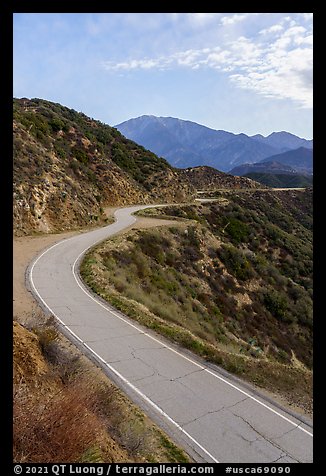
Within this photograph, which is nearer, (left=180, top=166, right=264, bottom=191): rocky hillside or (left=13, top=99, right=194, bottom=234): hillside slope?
(left=13, top=99, right=194, bottom=234): hillside slope

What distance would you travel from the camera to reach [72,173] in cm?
4031

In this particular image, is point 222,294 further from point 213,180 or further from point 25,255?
point 213,180

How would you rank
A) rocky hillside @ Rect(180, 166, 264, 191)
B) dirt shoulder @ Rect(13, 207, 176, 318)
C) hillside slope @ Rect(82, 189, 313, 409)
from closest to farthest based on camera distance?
hillside slope @ Rect(82, 189, 313, 409)
dirt shoulder @ Rect(13, 207, 176, 318)
rocky hillside @ Rect(180, 166, 264, 191)

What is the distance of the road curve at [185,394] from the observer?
6871 mm

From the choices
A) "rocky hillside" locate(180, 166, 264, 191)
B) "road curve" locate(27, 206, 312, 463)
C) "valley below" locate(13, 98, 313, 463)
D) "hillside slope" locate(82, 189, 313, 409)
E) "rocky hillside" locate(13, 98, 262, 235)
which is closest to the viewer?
"valley below" locate(13, 98, 313, 463)

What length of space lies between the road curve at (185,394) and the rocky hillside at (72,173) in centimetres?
1604

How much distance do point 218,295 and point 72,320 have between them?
50.9 ft

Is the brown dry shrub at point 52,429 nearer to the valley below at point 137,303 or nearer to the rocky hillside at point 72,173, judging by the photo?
the valley below at point 137,303

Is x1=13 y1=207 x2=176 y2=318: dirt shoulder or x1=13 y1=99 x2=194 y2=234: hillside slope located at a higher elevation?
x1=13 y1=99 x2=194 y2=234: hillside slope

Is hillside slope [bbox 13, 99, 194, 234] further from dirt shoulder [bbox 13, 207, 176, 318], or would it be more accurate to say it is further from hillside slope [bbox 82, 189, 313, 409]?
hillside slope [bbox 82, 189, 313, 409]

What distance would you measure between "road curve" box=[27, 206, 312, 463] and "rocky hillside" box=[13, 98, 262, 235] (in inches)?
632

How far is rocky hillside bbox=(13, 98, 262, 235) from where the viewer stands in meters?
29.1

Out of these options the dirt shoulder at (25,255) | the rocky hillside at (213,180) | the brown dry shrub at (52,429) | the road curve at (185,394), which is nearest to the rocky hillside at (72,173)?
the dirt shoulder at (25,255)

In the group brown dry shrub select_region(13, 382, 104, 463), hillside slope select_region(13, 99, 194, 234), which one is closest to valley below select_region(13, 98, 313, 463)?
brown dry shrub select_region(13, 382, 104, 463)
